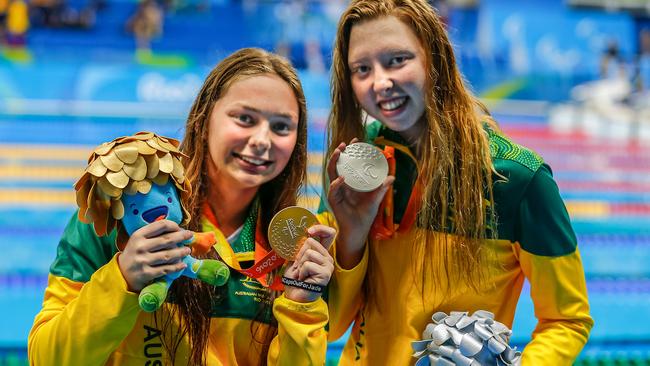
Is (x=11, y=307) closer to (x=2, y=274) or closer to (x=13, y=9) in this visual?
(x=2, y=274)

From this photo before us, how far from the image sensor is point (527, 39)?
56.5 ft

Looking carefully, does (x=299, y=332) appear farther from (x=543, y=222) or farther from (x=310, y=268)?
(x=543, y=222)

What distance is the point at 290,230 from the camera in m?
1.72

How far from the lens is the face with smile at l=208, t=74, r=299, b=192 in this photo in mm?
1810

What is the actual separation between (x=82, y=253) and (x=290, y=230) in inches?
19.0

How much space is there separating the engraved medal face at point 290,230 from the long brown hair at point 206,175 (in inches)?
6.6

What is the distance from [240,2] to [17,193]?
10.1 metres

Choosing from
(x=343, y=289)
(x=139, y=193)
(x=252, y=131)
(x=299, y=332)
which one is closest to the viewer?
(x=139, y=193)

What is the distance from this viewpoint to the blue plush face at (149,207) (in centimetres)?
153

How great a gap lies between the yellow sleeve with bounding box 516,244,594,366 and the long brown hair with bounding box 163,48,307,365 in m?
0.65

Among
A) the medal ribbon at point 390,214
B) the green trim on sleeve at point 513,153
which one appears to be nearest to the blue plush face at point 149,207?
the medal ribbon at point 390,214

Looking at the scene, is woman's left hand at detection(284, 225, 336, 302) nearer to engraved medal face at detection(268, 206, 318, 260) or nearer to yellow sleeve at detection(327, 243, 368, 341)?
engraved medal face at detection(268, 206, 318, 260)

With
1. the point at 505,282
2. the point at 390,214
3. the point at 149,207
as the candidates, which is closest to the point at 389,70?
the point at 390,214

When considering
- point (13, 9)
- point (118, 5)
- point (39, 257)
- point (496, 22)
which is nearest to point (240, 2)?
point (118, 5)
